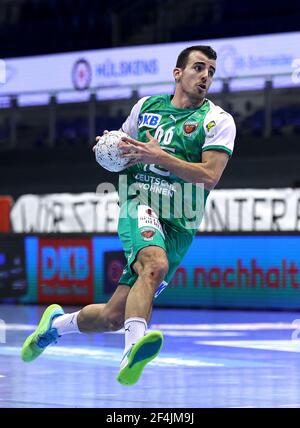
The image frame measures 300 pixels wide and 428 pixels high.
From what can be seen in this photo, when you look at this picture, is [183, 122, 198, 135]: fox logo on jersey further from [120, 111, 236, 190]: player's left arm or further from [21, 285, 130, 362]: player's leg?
[21, 285, 130, 362]: player's leg

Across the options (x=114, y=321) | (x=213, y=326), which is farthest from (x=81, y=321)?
(x=213, y=326)

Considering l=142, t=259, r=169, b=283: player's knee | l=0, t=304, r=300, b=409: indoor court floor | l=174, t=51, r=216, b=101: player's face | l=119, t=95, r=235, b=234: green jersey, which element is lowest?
l=0, t=304, r=300, b=409: indoor court floor

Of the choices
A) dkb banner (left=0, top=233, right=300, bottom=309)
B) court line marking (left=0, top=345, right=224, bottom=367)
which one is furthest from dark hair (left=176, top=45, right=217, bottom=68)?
dkb banner (left=0, top=233, right=300, bottom=309)

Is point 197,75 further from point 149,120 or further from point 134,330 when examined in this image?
point 134,330

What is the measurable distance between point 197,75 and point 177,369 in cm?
284

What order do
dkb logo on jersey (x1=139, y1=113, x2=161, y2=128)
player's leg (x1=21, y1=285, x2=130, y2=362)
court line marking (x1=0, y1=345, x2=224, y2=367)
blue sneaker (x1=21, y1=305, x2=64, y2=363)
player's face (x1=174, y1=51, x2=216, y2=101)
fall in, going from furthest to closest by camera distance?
1. court line marking (x1=0, y1=345, x2=224, y2=367)
2. blue sneaker (x1=21, y1=305, x2=64, y2=363)
3. dkb logo on jersey (x1=139, y1=113, x2=161, y2=128)
4. player's face (x1=174, y1=51, x2=216, y2=101)
5. player's leg (x1=21, y1=285, x2=130, y2=362)

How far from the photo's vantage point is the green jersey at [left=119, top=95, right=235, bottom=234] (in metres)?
7.41

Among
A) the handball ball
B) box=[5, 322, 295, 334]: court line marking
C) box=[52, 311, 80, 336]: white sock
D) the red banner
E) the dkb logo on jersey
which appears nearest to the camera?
the handball ball

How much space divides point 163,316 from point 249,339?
350cm

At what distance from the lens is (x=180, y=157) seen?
7.48m

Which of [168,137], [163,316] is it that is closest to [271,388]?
[168,137]

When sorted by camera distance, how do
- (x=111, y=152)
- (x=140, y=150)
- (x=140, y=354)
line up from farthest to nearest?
(x=111, y=152)
(x=140, y=150)
(x=140, y=354)

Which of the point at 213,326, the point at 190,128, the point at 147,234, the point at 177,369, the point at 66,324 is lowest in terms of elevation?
the point at 177,369

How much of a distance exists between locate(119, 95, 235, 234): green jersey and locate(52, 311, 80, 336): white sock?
38.2 inches
